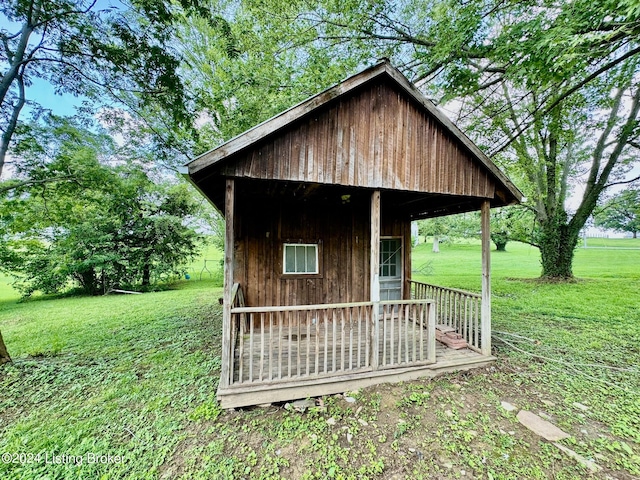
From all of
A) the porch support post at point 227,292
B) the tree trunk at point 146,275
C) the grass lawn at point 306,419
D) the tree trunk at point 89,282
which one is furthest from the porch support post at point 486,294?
the tree trunk at point 89,282

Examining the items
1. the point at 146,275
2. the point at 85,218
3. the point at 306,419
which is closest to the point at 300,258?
the point at 306,419

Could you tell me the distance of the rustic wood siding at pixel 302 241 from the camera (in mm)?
5820

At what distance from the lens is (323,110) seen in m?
4.00

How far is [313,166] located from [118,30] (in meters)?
4.79

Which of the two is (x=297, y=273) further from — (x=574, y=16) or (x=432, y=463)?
(x=574, y=16)

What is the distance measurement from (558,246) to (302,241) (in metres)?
13.2

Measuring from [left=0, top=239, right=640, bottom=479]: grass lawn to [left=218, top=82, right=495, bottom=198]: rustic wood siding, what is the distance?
10.2 ft

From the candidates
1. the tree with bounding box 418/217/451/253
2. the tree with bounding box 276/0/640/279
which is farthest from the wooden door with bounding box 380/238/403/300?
the tree with bounding box 418/217/451/253

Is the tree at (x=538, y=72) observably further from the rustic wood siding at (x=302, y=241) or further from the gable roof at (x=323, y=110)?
the rustic wood siding at (x=302, y=241)

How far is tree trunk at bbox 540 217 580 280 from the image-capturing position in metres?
12.2

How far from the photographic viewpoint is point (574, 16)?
452cm

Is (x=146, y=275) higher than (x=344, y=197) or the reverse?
the reverse

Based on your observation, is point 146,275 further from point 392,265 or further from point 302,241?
point 392,265

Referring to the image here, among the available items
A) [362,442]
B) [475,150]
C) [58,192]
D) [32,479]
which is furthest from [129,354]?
[475,150]
